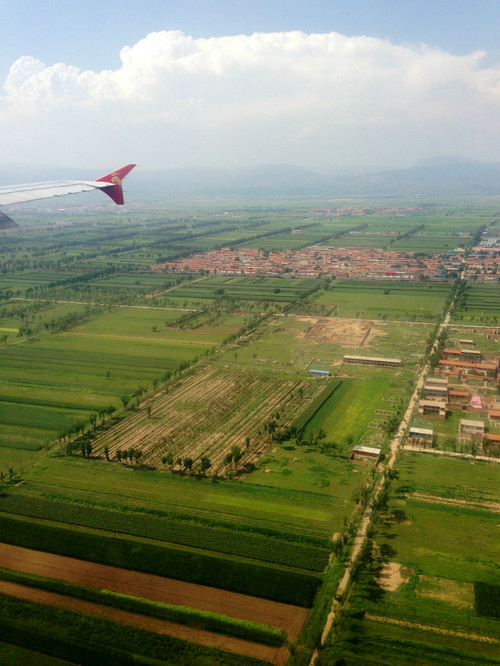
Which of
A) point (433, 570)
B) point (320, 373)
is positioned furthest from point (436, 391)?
point (433, 570)

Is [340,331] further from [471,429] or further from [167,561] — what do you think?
[167,561]

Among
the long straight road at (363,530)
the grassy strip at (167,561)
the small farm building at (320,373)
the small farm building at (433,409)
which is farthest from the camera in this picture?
the small farm building at (320,373)

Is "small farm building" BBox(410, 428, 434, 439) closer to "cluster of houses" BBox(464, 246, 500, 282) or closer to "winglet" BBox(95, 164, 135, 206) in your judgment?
"winglet" BBox(95, 164, 135, 206)

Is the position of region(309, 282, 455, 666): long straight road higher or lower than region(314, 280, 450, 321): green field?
lower

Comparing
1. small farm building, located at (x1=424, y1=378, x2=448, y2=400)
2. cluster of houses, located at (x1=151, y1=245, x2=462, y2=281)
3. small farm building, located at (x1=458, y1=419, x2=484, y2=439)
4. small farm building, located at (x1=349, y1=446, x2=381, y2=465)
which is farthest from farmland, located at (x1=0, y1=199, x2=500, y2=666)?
cluster of houses, located at (x1=151, y1=245, x2=462, y2=281)

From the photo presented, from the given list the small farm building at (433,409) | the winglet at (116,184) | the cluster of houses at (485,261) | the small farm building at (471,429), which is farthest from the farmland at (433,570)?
the cluster of houses at (485,261)

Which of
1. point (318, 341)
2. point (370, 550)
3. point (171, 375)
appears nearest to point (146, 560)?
point (370, 550)

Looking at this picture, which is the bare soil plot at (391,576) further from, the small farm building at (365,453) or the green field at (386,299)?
the green field at (386,299)
